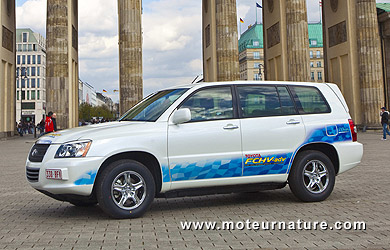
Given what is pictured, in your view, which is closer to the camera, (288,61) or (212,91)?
(212,91)

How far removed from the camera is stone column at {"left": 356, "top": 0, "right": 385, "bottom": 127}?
31625 mm

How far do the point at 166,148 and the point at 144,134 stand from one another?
36 centimetres

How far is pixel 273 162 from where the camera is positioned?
683 centimetres

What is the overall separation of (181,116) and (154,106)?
37.1 inches

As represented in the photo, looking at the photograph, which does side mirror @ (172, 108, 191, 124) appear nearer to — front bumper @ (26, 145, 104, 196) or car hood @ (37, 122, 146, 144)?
car hood @ (37, 122, 146, 144)

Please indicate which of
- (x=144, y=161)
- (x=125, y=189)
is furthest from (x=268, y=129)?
(x=125, y=189)

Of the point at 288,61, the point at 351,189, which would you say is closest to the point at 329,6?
the point at 288,61

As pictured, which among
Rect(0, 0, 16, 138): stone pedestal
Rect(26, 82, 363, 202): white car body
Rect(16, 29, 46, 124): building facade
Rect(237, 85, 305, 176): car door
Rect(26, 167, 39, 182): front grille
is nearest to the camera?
Rect(26, 82, 363, 202): white car body

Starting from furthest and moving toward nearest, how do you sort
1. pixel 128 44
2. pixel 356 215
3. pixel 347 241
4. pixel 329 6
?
pixel 329 6 < pixel 128 44 < pixel 356 215 < pixel 347 241

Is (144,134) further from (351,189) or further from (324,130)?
(351,189)

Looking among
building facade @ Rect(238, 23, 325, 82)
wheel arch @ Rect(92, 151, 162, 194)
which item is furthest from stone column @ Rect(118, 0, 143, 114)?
building facade @ Rect(238, 23, 325, 82)

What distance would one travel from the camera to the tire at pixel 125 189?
5867 mm

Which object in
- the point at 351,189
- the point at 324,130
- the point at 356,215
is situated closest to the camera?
the point at 356,215

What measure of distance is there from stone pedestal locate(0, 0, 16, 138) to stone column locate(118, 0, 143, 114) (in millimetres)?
9307
